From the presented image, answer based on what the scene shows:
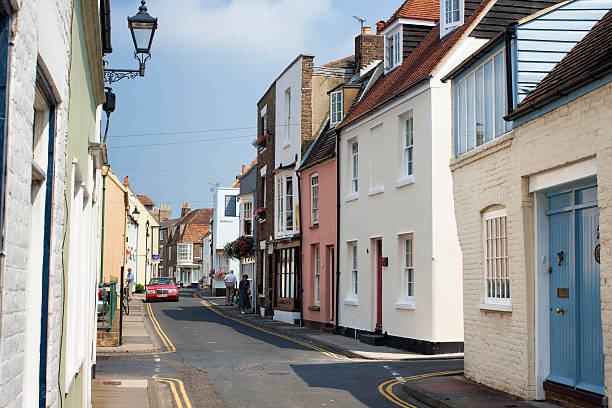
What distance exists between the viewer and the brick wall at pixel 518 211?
8383 mm

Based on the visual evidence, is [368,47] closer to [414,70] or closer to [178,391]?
[414,70]

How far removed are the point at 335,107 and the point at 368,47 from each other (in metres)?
3.43

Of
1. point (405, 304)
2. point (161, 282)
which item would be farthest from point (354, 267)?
point (161, 282)

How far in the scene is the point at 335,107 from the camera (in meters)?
25.8

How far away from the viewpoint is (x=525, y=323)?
34.0 ft

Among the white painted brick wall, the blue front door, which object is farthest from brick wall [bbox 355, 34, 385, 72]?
the white painted brick wall

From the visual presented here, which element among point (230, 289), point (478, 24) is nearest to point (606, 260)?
point (478, 24)

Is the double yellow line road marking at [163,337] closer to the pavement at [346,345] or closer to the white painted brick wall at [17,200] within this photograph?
the pavement at [346,345]

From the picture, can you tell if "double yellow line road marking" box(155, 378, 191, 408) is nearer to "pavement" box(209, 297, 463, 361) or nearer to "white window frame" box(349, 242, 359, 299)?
"pavement" box(209, 297, 463, 361)

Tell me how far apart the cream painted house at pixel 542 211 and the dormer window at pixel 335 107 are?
1250cm

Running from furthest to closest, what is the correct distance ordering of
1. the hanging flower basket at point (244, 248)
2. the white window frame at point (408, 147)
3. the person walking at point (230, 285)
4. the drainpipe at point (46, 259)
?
1. the person walking at point (230, 285)
2. the hanging flower basket at point (244, 248)
3. the white window frame at point (408, 147)
4. the drainpipe at point (46, 259)

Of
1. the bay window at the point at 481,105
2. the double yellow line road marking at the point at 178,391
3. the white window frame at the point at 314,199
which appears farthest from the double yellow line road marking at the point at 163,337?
the bay window at the point at 481,105

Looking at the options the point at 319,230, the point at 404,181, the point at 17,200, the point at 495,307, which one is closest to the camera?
the point at 17,200

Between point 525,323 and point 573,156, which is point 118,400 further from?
point 573,156
